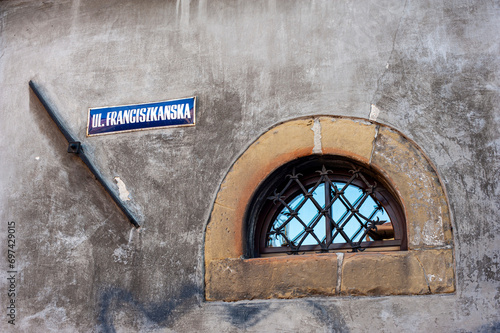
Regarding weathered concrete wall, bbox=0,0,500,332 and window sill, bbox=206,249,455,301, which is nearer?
window sill, bbox=206,249,455,301

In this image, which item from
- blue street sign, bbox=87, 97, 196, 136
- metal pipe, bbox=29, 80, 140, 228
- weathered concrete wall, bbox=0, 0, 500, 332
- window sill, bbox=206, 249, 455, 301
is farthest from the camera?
blue street sign, bbox=87, 97, 196, 136

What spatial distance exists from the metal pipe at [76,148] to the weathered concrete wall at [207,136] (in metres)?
0.06

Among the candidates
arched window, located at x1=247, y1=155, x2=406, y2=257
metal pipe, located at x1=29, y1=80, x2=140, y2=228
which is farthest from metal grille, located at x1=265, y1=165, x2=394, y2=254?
metal pipe, located at x1=29, y1=80, x2=140, y2=228

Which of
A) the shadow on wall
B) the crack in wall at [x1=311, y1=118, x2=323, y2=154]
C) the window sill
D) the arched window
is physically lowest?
the shadow on wall

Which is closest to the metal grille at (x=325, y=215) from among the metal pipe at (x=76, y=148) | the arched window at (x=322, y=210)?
the arched window at (x=322, y=210)

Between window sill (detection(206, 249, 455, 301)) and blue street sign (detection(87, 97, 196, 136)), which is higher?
blue street sign (detection(87, 97, 196, 136))

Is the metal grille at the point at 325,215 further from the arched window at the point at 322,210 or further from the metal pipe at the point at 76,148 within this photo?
the metal pipe at the point at 76,148

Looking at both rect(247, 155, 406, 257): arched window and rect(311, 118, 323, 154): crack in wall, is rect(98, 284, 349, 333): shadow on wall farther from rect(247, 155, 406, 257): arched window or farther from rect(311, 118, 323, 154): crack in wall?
rect(311, 118, 323, 154): crack in wall

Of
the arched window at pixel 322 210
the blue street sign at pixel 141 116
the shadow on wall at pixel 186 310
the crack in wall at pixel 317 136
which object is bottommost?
the shadow on wall at pixel 186 310

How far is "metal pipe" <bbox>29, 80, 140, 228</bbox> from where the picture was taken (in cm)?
376

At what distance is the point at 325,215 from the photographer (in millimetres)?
3574

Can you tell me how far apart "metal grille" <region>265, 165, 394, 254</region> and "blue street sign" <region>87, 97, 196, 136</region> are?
2.83 ft

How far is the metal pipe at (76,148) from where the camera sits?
3756 millimetres

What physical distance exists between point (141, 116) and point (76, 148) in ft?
1.72
